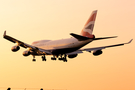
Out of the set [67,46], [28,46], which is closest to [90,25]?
[67,46]

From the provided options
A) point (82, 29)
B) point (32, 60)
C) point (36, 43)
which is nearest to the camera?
point (82, 29)

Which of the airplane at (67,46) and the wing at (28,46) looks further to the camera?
the airplane at (67,46)

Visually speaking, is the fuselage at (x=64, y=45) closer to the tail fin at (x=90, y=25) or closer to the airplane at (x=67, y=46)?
the airplane at (x=67, y=46)

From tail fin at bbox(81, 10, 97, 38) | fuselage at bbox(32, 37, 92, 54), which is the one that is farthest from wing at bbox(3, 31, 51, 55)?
tail fin at bbox(81, 10, 97, 38)

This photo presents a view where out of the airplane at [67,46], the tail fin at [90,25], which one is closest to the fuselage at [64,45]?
the airplane at [67,46]

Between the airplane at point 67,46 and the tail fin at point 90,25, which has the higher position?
the tail fin at point 90,25

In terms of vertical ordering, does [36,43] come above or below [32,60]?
above

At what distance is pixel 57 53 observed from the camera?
71.7 meters

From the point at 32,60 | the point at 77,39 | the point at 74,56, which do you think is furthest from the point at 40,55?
the point at 77,39

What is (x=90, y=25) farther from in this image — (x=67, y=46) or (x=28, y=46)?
(x=28, y=46)

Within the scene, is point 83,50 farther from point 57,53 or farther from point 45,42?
point 45,42

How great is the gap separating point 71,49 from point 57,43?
5.18m

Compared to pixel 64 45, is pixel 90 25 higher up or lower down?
higher up

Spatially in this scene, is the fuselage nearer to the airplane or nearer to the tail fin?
the airplane
